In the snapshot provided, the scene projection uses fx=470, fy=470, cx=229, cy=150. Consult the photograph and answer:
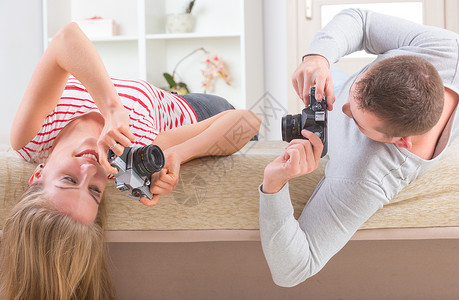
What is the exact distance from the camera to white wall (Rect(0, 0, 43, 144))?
2891 mm

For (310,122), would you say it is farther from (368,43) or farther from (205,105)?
(205,105)

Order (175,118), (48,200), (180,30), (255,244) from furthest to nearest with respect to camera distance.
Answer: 1. (180,30)
2. (175,118)
3. (255,244)
4. (48,200)

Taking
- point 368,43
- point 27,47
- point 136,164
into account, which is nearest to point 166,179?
point 136,164

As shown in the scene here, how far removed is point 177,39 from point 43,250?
2.20 meters

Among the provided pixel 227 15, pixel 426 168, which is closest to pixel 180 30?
pixel 227 15

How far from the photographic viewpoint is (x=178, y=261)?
1201 mm

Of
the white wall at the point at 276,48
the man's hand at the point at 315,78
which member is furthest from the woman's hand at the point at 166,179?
the white wall at the point at 276,48

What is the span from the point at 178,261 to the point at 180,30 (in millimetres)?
1954

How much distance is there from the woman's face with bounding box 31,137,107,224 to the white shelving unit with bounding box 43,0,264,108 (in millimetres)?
1823

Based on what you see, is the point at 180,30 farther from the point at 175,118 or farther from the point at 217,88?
the point at 175,118

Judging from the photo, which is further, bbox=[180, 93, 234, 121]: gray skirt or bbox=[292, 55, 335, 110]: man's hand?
bbox=[180, 93, 234, 121]: gray skirt

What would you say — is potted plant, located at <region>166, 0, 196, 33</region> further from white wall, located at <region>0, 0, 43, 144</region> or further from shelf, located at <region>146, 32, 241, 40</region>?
white wall, located at <region>0, 0, 43, 144</region>

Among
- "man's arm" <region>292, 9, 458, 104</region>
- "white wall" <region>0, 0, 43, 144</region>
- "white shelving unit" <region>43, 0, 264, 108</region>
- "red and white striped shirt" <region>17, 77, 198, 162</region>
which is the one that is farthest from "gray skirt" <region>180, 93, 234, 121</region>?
"white wall" <region>0, 0, 43, 144</region>

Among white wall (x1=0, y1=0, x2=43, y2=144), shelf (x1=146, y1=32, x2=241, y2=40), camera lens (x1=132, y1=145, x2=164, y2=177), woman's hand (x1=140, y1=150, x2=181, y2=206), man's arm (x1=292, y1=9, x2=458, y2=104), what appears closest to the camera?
camera lens (x1=132, y1=145, x2=164, y2=177)
